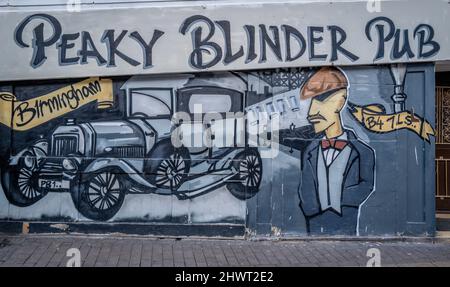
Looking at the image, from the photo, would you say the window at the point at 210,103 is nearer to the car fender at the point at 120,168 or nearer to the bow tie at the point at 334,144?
the car fender at the point at 120,168

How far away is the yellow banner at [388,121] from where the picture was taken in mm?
8844

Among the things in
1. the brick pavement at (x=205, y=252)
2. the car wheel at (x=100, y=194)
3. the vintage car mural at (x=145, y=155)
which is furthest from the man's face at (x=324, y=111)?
the car wheel at (x=100, y=194)

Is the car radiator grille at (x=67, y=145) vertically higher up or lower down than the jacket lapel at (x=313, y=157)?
higher up

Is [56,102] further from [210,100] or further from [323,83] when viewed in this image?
[323,83]

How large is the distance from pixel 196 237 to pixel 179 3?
363 cm

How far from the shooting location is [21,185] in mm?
8742

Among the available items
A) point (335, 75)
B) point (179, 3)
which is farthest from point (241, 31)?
point (335, 75)

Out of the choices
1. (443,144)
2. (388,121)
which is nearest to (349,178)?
(388,121)

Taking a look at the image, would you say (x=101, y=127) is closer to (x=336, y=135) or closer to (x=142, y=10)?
(x=142, y=10)

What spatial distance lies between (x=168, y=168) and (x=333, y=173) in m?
2.59

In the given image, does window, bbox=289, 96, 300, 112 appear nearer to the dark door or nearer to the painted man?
the painted man

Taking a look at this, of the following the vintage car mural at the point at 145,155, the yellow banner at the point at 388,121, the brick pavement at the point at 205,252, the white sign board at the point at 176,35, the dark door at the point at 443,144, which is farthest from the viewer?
the dark door at the point at 443,144

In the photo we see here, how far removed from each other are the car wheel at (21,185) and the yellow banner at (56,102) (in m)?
0.65

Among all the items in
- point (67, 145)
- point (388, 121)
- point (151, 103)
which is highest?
point (151, 103)
